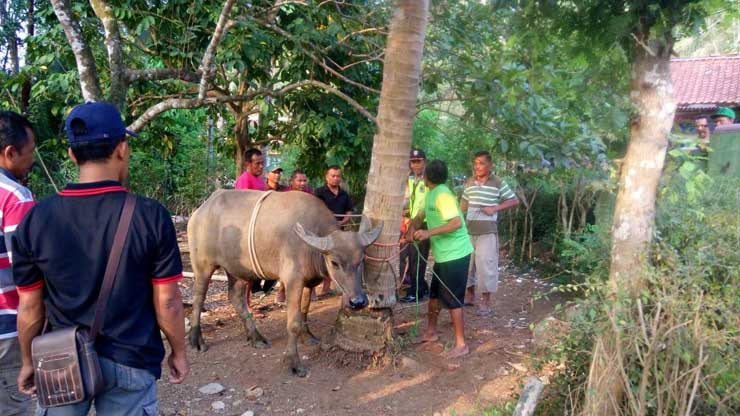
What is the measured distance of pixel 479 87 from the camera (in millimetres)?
5527

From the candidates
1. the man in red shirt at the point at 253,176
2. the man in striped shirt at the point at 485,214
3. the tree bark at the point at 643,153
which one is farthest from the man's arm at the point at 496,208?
the tree bark at the point at 643,153

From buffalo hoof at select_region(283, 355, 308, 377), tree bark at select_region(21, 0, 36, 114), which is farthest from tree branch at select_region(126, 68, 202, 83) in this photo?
tree bark at select_region(21, 0, 36, 114)

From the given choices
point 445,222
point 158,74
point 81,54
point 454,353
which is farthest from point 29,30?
point 454,353

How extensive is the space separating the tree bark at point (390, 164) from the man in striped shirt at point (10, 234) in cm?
283

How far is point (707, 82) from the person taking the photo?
17.6 m

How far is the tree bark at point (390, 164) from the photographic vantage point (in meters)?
4.86

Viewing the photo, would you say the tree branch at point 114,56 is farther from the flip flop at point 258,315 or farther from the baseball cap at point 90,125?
the baseball cap at point 90,125

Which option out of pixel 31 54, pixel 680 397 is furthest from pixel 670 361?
pixel 31 54

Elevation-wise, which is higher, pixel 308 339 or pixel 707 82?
pixel 707 82

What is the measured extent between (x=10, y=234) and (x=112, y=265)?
2.80ft

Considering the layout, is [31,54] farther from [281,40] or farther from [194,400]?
[194,400]

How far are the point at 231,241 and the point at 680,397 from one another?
4.43m

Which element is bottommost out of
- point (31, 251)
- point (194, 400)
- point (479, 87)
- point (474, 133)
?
point (194, 400)

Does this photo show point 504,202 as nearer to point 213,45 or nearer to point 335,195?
point 335,195
